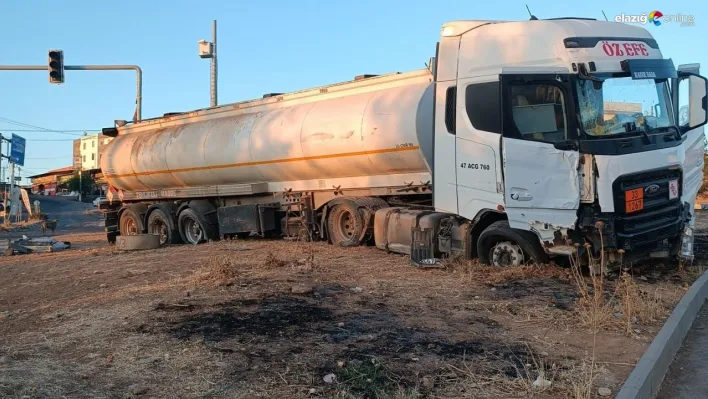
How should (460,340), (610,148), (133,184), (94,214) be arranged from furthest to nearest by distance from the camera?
(94,214)
(133,184)
(610,148)
(460,340)

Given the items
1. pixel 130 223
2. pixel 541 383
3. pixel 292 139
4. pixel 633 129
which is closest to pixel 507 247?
pixel 633 129

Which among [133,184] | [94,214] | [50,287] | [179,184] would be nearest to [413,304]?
[50,287]

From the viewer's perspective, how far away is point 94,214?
150 feet

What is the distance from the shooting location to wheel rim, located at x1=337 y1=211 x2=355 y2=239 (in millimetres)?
13219

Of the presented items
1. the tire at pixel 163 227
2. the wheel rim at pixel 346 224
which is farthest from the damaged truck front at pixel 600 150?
the tire at pixel 163 227

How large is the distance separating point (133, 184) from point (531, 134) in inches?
567

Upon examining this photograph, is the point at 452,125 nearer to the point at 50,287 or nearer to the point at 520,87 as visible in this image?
the point at 520,87

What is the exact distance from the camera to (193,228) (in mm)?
17875

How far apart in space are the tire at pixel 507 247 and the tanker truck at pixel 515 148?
0.06 feet

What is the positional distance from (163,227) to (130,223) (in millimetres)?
1997

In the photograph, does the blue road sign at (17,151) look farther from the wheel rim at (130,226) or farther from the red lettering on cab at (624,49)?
the red lettering on cab at (624,49)

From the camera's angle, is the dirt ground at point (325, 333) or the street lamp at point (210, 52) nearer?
the dirt ground at point (325, 333)

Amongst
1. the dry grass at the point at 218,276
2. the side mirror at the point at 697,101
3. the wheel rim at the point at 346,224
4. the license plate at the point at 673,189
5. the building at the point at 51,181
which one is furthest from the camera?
the building at the point at 51,181

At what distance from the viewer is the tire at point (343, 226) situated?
1279 cm
